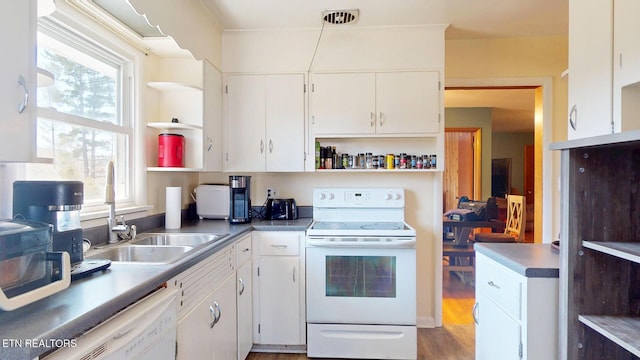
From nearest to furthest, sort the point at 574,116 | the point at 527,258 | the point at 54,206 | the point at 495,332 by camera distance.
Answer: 1. the point at 54,206
2. the point at 527,258
3. the point at 495,332
4. the point at 574,116

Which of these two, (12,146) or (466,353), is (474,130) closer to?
(466,353)

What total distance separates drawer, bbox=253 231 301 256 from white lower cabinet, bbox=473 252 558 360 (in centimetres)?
126

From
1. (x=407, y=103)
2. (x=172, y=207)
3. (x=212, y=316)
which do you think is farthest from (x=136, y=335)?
(x=407, y=103)

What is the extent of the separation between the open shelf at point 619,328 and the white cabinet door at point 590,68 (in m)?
1.05

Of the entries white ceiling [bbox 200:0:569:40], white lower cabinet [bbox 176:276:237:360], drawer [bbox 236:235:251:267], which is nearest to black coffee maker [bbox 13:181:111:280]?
white lower cabinet [bbox 176:276:237:360]

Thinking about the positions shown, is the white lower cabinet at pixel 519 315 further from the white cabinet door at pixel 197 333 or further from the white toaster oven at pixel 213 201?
the white toaster oven at pixel 213 201

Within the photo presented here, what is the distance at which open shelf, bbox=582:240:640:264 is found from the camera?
94cm

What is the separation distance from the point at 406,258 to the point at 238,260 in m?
1.11

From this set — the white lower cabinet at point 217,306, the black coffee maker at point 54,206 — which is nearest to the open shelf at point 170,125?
the white lower cabinet at point 217,306

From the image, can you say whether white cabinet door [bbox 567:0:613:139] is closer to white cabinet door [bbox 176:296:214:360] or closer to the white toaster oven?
white cabinet door [bbox 176:296:214:360]

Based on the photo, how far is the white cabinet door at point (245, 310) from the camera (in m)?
2.13

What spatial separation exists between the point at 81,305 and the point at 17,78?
0.67m

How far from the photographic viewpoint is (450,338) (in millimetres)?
2602

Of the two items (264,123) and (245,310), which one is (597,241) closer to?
(245,310)
